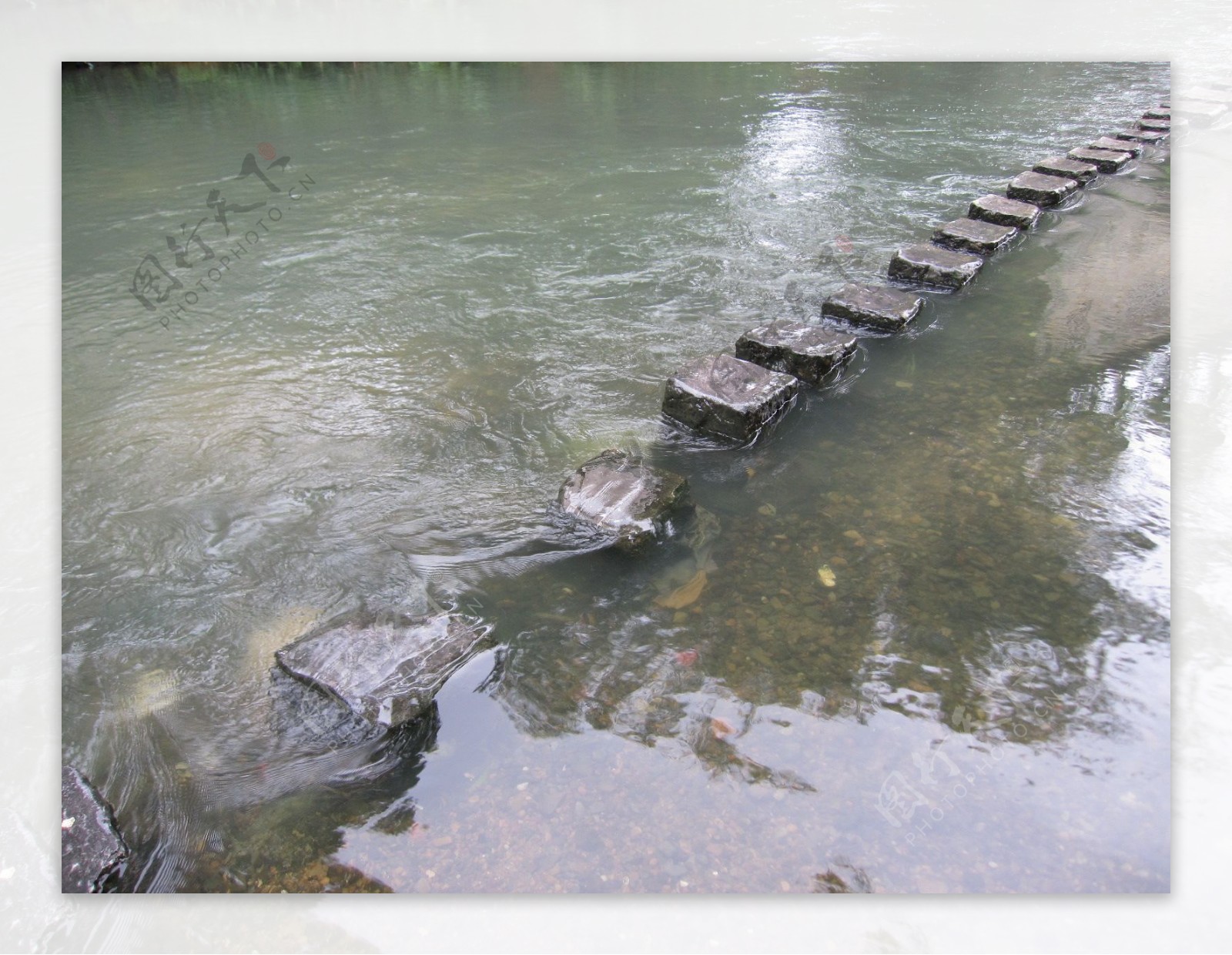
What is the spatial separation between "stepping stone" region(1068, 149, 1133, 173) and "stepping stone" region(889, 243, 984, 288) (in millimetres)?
1757

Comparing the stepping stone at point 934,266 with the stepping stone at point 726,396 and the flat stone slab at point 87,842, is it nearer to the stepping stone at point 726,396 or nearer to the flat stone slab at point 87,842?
the stepping stone at point 726,396

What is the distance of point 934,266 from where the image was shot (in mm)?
3752

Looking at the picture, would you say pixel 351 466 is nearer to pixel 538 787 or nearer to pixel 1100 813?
pixel 538 787

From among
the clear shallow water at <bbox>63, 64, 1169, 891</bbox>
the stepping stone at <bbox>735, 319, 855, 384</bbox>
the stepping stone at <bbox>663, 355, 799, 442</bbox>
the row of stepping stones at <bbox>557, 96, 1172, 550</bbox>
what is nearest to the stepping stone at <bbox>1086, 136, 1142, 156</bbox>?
the row of stepping stones at <bbox>557, 96, 1172, 550</bbox>

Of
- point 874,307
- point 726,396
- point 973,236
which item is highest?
point 973,236

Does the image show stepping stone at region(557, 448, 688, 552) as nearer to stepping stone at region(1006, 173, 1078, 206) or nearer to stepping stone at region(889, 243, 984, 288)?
stepping stone at region(889, 243, 984, 288)

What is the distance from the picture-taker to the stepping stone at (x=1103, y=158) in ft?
15.9

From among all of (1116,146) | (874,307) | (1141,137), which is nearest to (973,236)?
(874,307)

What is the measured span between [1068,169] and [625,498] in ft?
12.8

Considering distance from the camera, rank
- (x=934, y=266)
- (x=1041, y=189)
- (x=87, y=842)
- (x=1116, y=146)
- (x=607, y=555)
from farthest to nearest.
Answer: (x=1116, y=146), (x=1041, y=189), (x=934, y=266), (x=607, y=555), (x=87, y=842)

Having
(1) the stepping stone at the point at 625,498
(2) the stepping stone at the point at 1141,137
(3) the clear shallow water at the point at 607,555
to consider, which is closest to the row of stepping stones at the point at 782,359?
(1) the stepping stone at the point at 625,498

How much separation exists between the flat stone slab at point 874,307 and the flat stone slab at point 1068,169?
192cm

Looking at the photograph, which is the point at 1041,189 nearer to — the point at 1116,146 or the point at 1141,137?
the point at 1116,146

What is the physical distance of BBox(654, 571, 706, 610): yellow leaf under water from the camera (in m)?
2.15
